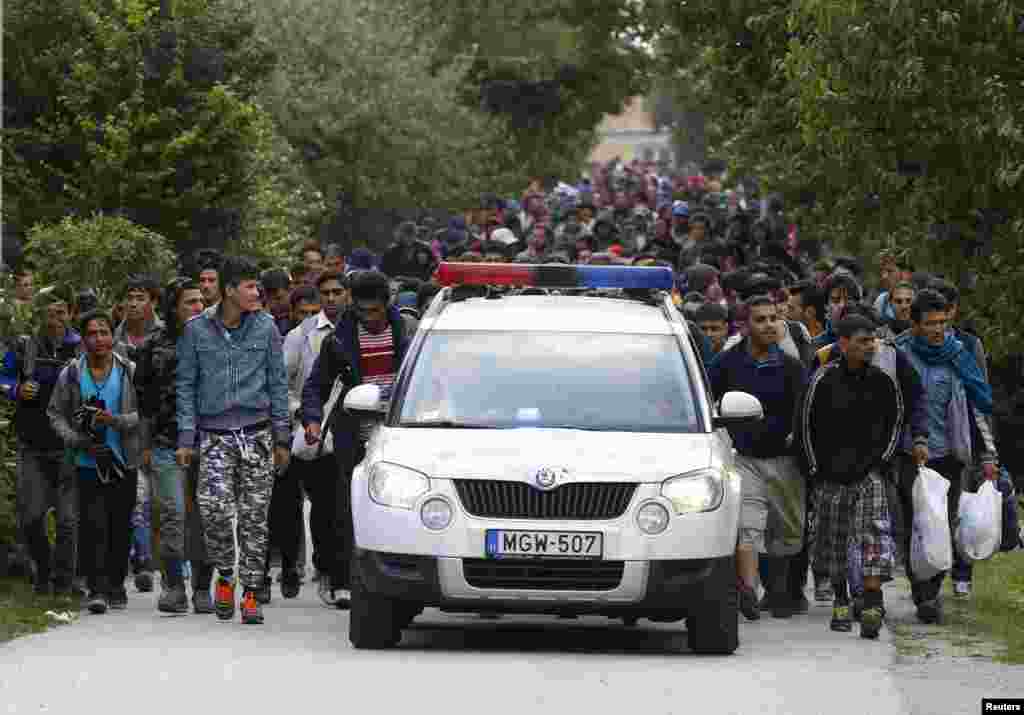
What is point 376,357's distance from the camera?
1452 centimetres

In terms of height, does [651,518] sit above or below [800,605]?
above

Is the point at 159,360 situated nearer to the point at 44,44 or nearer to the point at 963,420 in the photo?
the point at 963,420

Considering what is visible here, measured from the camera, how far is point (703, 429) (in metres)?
12.5

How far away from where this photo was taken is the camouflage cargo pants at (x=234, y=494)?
13.6 m

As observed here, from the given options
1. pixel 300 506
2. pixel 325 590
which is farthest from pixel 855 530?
pixel 300 506

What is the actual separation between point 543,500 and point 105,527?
3520 millimetres

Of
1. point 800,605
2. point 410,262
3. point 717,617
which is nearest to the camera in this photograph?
point 717,617

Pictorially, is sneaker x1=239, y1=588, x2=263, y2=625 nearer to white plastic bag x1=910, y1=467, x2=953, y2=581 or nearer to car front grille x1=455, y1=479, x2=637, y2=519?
car front grille x1=455, y1=479, x2=637, y2=519

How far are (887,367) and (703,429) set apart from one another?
186 centimetres

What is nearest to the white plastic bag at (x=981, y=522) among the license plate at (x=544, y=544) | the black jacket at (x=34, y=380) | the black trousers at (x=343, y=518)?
the black trousers at (x=343, y=518)

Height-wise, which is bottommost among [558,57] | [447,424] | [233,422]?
[233,422]

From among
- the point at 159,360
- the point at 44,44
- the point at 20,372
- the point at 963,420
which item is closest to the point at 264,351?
the point at 159,360

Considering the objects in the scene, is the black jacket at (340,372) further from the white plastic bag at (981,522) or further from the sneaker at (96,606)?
the white plastic bag at (981,522)

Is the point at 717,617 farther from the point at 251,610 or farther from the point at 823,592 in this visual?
the point at 823,592
